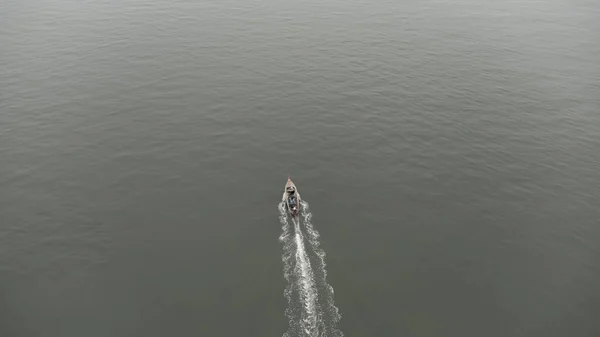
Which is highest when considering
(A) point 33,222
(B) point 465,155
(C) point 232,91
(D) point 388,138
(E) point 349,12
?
(E) point 349,12

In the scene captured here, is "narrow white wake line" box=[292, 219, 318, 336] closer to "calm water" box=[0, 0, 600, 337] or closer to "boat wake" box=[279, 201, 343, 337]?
"boat wake" box=[279, 201, 343, 337]

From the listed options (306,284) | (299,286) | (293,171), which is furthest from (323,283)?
(293,171)

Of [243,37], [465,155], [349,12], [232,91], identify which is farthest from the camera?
[349,12]

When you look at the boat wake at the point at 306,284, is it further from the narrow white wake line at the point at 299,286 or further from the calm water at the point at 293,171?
the calm water at the point at 293,171

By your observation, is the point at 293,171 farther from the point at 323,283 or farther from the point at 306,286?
the point at 306,286

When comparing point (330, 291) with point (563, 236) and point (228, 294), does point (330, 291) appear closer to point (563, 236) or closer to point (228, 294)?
point (228, 294)

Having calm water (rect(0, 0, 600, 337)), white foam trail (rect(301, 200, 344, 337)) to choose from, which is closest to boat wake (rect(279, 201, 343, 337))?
white foam trail (rect(301, 200, 344, 337))

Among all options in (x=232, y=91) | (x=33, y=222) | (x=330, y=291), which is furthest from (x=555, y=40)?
(x=33, y=222)
